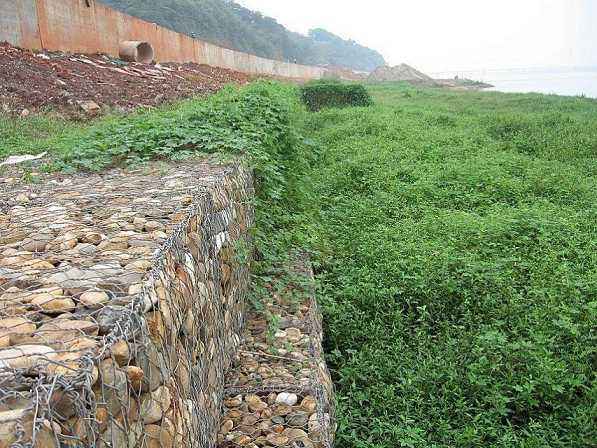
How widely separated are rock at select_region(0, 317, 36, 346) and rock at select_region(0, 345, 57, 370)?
6cm

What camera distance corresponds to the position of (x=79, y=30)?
12.6 m

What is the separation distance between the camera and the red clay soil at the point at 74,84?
802 centimetres

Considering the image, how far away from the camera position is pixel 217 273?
9.61 ft

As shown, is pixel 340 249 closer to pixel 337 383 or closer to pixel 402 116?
pixel 337 383

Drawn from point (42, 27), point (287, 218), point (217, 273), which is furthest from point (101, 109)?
point (217, 273)

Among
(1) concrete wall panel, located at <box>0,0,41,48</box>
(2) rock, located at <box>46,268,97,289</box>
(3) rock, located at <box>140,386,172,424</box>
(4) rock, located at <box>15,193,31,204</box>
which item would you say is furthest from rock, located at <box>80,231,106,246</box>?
(1) concrete wall panel, located at <box>0,0,41,48</box>

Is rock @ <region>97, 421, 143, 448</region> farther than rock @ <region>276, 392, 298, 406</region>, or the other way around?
rock @ <region>276, 392, 298, 406</region>

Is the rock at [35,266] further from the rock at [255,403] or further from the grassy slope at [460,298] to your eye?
the grassy slope at [460,298]

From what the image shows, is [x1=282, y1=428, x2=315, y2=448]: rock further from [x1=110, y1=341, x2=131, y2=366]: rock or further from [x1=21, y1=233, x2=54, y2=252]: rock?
[x1=21, y1=233, x2=54, y2=252]: rock

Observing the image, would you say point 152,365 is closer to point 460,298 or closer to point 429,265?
point 460,298

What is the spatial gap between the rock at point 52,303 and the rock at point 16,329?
8cm

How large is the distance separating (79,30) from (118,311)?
1296cm

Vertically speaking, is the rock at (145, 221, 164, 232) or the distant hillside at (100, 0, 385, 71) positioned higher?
the distant hillside at (100, 0, 385, 71)

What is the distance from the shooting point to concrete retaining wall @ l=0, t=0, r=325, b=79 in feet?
33.8
